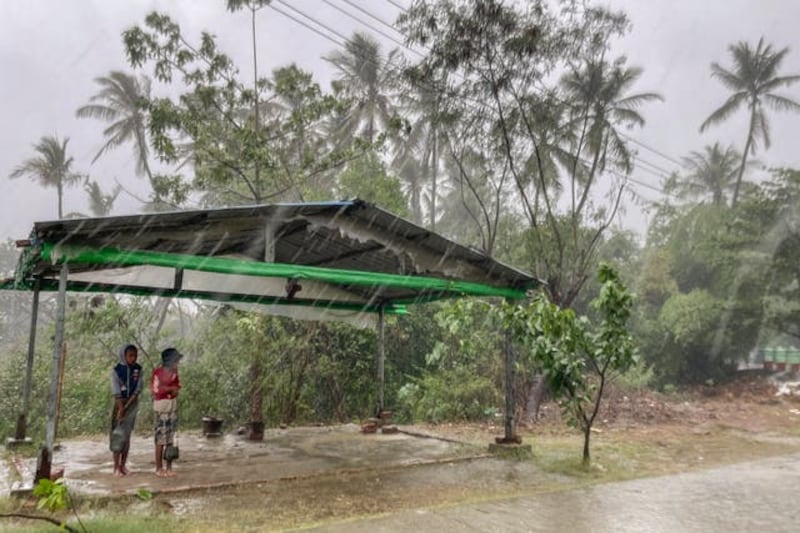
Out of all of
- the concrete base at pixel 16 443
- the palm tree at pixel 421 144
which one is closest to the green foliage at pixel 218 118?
the palm tree at pixel 421 144

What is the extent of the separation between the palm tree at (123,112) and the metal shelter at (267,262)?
19359mm

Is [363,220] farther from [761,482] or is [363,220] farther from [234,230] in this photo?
[761,482]

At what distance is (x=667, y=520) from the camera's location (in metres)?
5.40

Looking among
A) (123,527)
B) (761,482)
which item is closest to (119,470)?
(123,527)

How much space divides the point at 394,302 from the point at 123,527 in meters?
7.34

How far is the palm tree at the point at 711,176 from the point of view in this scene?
34.1 meters

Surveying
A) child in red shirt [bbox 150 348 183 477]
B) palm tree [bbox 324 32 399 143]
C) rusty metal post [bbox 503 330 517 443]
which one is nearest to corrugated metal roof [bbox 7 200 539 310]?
rusty metal post [bbox 503 330 517 443]

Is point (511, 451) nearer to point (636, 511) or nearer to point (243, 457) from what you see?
point (636, 511)

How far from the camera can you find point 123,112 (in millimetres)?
27125

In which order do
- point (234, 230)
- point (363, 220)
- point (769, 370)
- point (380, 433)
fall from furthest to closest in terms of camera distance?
point (769, 370), point (380, 433), point (363, 220), point (234, 230)

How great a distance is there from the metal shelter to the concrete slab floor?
1.04m

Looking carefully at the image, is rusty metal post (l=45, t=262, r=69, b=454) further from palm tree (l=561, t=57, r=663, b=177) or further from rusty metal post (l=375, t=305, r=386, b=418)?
palm tree (l=561, t=57, r=663, b=177)

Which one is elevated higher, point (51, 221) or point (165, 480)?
point (51, 221)

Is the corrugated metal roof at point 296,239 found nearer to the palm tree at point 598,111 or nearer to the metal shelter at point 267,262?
the metal shelter at point 267,262
